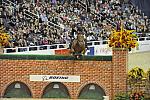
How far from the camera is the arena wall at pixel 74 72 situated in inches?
653

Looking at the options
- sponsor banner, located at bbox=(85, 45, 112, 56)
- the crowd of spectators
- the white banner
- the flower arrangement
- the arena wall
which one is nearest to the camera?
the arena wall

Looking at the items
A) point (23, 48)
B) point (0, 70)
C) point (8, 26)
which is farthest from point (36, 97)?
point (8, 26)

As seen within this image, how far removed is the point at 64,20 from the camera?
3344cm

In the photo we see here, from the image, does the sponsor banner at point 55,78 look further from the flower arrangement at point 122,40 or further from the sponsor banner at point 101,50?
the sponsor banner at point 101,50

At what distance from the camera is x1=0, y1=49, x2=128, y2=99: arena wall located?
16578 millimetres

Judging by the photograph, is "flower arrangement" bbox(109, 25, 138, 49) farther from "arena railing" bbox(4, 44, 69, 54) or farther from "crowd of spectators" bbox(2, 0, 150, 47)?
"crowd of spectators" bbox(2, 0, 150, 47)

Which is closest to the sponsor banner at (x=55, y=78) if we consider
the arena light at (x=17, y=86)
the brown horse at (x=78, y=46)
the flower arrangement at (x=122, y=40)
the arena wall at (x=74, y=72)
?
the arena wall at (x=74, y=72)

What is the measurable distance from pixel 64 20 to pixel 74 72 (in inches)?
660

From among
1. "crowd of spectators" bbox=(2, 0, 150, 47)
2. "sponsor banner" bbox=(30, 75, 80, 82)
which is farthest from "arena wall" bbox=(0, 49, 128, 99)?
"crowd of spectators" bbox=(2, 0, 150, 47)

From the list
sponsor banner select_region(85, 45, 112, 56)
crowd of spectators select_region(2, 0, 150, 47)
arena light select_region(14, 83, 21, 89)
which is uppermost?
crowd of spectators select_region(2, 0, 150, 47)

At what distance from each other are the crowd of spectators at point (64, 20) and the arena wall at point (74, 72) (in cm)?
962

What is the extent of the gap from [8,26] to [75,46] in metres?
13.3

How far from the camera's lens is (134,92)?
16.5 meters

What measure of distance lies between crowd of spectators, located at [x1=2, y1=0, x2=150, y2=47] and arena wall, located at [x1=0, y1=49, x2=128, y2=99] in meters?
9.62
